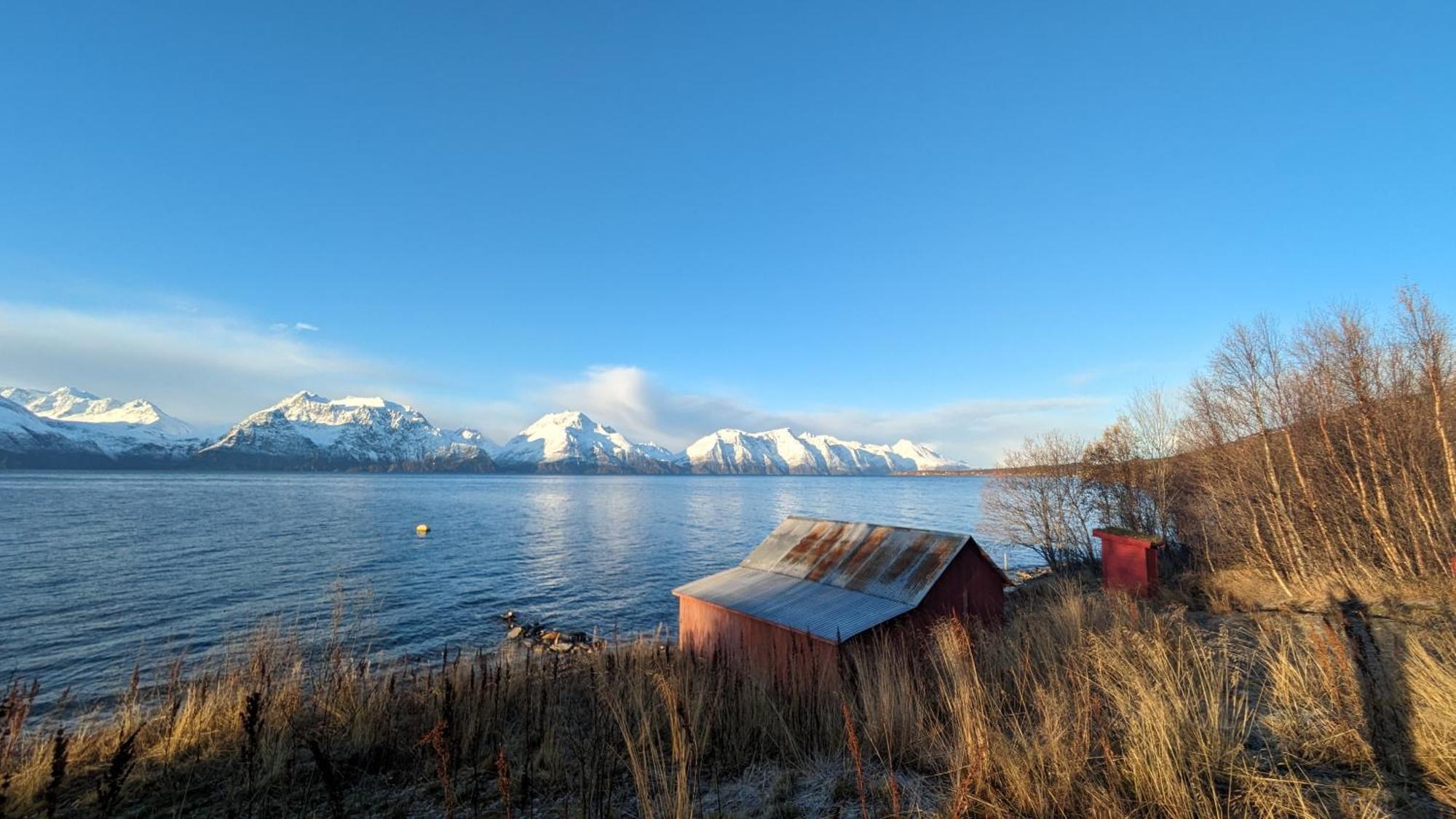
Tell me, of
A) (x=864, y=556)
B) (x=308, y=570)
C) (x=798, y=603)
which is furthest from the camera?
(x=308, y=570)

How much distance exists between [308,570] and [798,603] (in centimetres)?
3647

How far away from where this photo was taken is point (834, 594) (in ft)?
49.3

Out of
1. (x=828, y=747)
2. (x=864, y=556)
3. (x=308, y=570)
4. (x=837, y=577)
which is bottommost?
(x=308, y=570)

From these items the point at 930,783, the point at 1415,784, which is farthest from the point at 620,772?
the point at 1415,784

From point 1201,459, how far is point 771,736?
86.0ft

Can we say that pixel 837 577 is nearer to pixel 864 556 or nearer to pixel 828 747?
pixel 864 556

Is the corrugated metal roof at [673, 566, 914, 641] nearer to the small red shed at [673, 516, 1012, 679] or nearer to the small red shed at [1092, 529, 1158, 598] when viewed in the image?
the small red shed at [673, 516, 1012, 679]

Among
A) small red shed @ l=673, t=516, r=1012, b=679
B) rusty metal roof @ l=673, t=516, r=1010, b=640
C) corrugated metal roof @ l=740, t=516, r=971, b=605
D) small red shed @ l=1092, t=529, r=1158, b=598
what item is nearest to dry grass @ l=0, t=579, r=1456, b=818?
small red shed @ l=673, t=516, r=1012, b=679

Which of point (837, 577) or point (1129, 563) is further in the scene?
point (1129, 563)

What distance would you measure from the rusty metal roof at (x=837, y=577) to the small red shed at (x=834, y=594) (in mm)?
27

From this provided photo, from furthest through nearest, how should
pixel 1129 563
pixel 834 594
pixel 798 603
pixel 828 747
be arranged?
pixel 1129 563, pixel 834 594, pixel 798 603, pixel 828 747

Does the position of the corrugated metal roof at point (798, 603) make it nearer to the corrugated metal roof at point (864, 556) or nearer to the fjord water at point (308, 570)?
the corrugated metal roof at point (864, 556)

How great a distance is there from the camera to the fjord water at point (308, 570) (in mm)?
22922

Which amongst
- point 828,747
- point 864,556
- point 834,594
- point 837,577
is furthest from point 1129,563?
point 828,747
